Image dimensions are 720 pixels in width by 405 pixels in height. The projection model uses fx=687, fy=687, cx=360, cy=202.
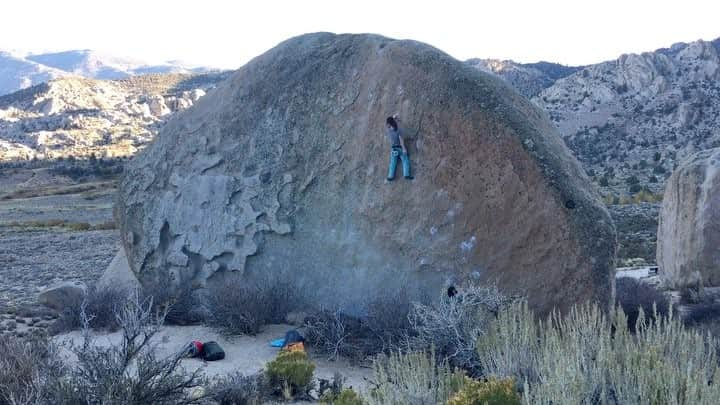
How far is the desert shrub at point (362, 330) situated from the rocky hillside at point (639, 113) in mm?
24680

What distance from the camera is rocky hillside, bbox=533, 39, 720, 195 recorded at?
34531 millimetres

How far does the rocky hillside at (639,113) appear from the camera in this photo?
34.5 metres

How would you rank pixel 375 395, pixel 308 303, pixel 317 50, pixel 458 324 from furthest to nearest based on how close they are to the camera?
pixel 317 50, pixel 308 303, pixel 458 324, pixel 375 395

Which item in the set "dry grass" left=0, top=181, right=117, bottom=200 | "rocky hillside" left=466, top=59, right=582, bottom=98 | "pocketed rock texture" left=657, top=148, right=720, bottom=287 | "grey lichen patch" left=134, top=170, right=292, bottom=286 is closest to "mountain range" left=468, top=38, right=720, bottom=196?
"rocky hillside" left=466, top=59, right=582, bottom=98

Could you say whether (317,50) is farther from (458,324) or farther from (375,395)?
(375,395)

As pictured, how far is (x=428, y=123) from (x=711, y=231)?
5424mm

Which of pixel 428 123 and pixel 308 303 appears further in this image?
pixel 308 303

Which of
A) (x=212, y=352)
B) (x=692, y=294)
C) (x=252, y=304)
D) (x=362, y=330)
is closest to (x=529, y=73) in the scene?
(x=692, y=294)

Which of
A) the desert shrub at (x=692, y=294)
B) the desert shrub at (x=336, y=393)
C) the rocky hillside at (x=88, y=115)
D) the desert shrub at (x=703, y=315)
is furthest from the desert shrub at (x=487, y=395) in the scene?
the rocky hillside at (x=88, y=115)

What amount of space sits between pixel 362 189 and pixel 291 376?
2.95m

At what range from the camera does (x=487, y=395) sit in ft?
13.1

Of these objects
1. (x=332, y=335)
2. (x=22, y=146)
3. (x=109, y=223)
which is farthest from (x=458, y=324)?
(x=22, y=146)

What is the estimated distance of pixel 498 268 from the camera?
730cm

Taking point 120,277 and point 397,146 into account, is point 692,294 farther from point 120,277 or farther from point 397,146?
point 120,277
